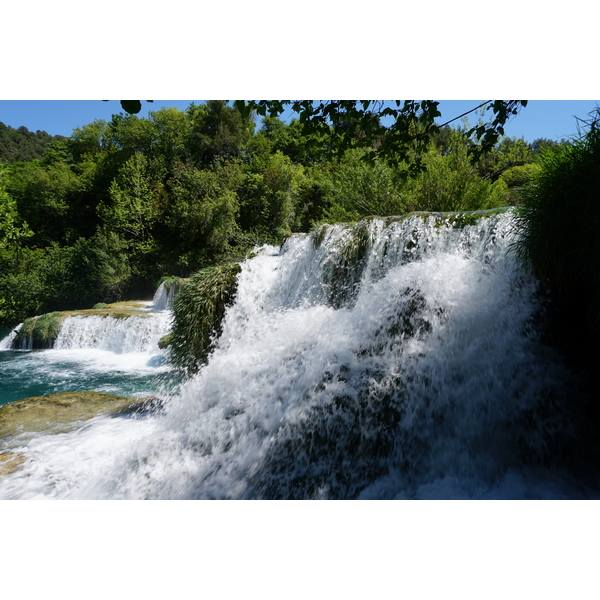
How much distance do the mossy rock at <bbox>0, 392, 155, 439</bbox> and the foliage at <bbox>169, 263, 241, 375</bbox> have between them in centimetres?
102

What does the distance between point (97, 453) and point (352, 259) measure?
4.21 metres

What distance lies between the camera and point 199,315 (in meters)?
6.18

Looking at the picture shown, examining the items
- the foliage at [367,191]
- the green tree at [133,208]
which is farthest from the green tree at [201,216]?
the foliage at [367,191]

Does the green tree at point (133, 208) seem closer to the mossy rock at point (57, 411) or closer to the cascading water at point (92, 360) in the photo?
the cascading water at point (92, 360)

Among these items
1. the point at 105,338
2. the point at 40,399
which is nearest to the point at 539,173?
the point at 40,399

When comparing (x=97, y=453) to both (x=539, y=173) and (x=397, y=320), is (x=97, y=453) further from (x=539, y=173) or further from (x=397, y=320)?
(x=539, y=173)

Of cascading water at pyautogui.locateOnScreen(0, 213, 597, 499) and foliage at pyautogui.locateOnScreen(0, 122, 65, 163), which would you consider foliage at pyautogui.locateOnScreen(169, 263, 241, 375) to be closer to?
cascading water at pyautogui.locateOnScreen(0, 213, 597, 499)

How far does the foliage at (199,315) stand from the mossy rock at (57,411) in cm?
102

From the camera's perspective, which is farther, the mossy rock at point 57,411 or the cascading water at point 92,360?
the cascading water at point 92,360

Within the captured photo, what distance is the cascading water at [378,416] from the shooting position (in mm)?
2809

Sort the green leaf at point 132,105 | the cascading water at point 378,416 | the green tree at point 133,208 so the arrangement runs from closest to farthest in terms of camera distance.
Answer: the green leaf at point 132,105, the cascading water at point 378,416, the green tree at point 133,208

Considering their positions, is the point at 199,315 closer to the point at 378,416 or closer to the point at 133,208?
the point at 378,416

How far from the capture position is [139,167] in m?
21.7

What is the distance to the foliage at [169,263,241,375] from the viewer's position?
19.8 feet
